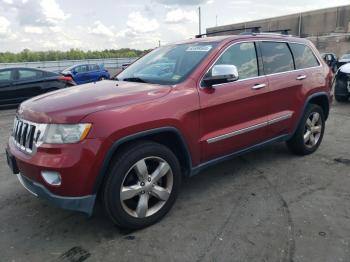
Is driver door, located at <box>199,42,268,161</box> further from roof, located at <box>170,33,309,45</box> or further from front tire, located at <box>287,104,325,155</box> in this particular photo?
front tire, located at <box>287,104,325,155</box>

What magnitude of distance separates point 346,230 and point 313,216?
13.2 inches

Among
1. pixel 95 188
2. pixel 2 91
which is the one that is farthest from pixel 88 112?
pixel 2 91

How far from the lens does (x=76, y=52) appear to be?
55.5 m

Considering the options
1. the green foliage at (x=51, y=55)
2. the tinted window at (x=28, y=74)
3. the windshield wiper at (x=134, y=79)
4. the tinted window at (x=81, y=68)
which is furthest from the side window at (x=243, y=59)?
the green foliage at (x=51, y=55)

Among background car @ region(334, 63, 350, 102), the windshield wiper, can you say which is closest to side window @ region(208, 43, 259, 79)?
the windshield wiper

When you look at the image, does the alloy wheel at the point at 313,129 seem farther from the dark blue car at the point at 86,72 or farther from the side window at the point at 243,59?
the dark blue car at the point at 86,72

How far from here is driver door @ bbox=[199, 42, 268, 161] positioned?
147 inches

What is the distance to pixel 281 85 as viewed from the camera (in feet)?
15.0

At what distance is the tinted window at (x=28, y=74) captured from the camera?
11.0 meters

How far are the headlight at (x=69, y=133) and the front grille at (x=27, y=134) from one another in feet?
0.48

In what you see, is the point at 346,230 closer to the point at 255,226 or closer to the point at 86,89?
the point at 255,226

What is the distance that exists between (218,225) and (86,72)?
19.1 m

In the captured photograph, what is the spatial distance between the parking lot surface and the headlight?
95cm

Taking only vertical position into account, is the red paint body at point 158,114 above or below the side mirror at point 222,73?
below
